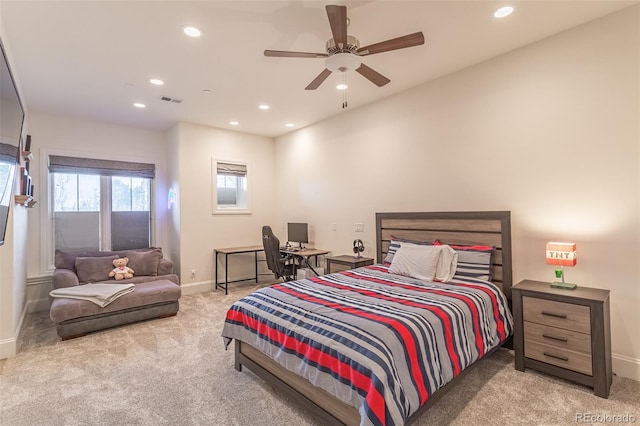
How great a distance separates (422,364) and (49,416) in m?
2.49

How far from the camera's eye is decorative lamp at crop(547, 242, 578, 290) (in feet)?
8.28

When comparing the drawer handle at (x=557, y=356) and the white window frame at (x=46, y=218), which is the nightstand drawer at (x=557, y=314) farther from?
the white window frame at (x=46, y=218)

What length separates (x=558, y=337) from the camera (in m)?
2.40

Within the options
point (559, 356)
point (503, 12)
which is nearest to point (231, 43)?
point (503, 12)

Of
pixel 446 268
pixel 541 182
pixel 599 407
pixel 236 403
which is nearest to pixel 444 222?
pixel 446 268

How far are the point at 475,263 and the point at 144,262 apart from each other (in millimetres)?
4461

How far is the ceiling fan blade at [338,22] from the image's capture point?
1.94m

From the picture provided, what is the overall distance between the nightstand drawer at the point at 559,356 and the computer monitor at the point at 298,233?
345cm

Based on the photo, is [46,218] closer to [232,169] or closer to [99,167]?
[99,167]

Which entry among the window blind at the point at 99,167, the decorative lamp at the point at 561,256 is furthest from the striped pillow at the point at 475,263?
the window blind at the point at 99,167

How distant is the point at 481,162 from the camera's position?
130 inches

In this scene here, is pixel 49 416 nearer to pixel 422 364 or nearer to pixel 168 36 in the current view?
pixel 422 364

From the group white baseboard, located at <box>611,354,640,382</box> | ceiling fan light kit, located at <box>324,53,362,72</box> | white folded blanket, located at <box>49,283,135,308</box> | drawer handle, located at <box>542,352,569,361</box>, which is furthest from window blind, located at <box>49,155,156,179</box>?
white baseboard, located at <box>611,354,640,382</box>

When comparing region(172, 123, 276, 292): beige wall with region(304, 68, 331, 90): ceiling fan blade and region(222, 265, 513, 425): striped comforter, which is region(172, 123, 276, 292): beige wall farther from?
region(304, 68, 331, 90): ceiling fan blade
